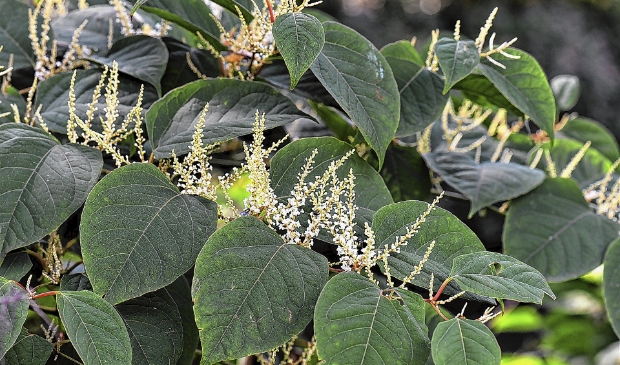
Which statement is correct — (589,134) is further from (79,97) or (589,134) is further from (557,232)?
(79,97)

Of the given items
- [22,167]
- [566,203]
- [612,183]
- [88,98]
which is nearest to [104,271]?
[22,167]

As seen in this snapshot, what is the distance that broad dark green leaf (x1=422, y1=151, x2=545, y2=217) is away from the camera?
723mm

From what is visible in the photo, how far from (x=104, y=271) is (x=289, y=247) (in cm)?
14

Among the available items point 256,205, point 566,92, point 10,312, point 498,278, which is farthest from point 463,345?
point 566,92

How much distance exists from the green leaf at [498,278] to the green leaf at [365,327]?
0.04 meters

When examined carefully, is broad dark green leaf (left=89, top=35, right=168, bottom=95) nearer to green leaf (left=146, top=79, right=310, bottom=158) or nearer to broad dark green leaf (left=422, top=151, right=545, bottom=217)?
green leaf (left=146, top=79, right=310, bottom=158)

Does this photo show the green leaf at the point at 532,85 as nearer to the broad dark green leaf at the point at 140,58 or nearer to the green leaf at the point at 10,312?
the broad dark green leaf at the point at 140,58

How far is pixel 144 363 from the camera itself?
0.48 meters

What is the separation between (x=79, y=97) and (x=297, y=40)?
262 millimetres

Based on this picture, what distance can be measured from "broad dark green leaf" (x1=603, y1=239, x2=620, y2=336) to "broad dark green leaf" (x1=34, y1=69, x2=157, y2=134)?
1.71ft

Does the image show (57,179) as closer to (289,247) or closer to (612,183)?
(289,247)

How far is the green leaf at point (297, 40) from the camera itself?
51 cm

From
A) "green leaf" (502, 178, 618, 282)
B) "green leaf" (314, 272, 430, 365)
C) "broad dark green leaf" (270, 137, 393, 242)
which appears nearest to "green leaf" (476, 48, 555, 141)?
"green leaf" (502, 178, 618, 282)

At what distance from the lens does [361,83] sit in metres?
0.60
